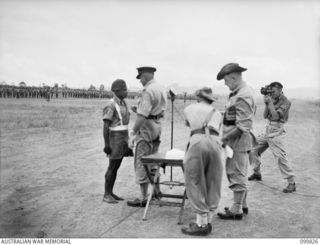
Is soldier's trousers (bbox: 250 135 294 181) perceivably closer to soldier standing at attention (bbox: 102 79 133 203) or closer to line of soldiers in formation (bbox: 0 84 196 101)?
soldier standing at attention (bbox: 102 79 133 203)

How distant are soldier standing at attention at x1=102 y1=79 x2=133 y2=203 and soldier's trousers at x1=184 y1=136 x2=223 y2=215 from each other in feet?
6.02

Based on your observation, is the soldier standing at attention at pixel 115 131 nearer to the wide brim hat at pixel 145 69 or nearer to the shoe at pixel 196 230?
the wide brim hat at pixel 145 69

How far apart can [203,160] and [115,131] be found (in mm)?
2044

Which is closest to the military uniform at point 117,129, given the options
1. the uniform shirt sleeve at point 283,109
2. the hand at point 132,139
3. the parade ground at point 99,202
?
the hand at point 132,139

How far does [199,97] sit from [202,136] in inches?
19.2

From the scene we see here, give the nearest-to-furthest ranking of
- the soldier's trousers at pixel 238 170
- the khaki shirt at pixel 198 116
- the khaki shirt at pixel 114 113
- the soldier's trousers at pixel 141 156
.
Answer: the khaki shirt at pixel 198 116, the soldier's trousers at pixel 238 170, the soldier's trousers at pixel 141 156, the khaki shirt at pixel 114 113

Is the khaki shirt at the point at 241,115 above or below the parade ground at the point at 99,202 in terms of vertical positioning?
above

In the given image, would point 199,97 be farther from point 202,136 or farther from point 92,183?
point 92,183

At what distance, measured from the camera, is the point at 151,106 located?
6.12 m

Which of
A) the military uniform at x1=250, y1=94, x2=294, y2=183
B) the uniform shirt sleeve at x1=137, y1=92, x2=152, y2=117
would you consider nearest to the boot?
the military uniform at x1=250, y1=94, x2=294, y2=183

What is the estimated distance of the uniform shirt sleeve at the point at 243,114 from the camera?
17.8 ft

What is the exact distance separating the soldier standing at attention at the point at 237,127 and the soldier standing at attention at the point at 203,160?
57 centimetres

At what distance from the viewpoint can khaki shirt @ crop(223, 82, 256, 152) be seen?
5430mm

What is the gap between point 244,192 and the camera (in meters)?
5.71
